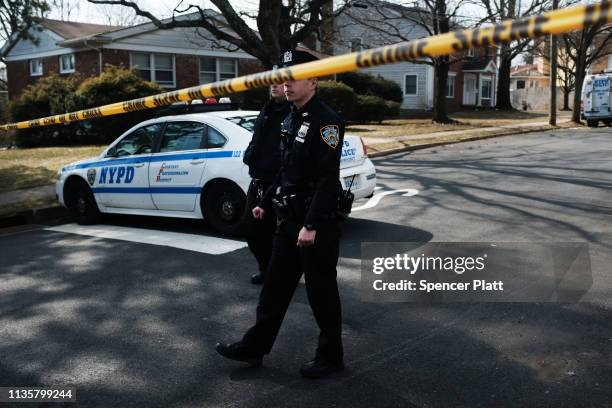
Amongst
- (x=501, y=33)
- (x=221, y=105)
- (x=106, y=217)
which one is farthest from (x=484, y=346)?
(x=106, y=217)

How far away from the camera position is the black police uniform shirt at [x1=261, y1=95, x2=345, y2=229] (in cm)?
347

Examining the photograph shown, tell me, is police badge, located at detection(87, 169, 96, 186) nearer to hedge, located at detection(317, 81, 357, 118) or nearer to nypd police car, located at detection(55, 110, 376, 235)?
nypd police car, located at detection(55, 110, 376, 235)

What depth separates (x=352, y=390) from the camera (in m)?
3.49

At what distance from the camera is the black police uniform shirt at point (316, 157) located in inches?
136

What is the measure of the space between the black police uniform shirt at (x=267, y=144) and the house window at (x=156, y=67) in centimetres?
2684

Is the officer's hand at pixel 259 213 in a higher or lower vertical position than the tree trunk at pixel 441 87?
lower

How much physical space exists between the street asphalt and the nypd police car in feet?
1.73

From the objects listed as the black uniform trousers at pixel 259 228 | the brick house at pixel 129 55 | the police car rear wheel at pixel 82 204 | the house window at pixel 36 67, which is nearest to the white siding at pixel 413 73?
the brick house at pixel 129 55

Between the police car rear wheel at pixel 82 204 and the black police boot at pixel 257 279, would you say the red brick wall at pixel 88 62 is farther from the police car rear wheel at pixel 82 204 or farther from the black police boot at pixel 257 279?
the black police boot at pixel 257 279

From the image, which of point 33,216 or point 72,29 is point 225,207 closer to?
point 33,216

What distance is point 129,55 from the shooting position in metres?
30.0

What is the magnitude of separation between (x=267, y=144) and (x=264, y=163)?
17cm

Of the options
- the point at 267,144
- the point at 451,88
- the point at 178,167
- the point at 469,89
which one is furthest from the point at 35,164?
the point at 469,89

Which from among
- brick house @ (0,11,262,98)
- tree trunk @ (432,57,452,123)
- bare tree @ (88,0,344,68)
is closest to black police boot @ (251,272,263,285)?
bare tree @ (88,0,344,68)
